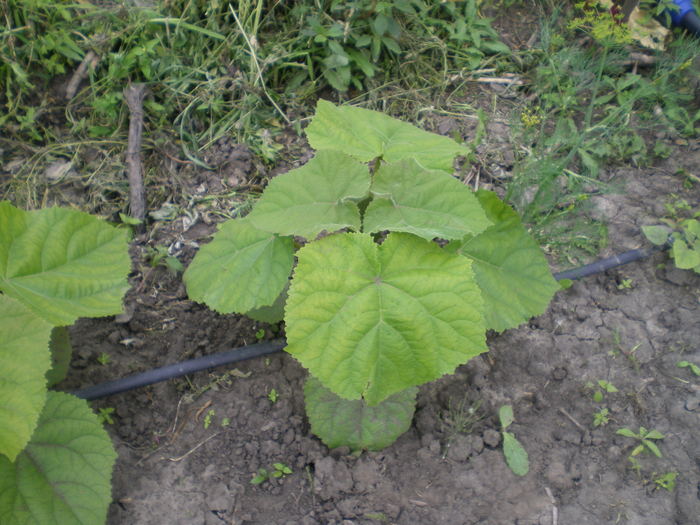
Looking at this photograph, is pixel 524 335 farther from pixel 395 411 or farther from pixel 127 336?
pixel 127 336

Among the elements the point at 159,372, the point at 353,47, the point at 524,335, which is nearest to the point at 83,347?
the point at 159,372

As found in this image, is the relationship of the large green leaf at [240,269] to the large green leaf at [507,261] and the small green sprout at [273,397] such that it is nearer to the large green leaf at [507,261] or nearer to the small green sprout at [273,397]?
the small green sprout at [273,397]

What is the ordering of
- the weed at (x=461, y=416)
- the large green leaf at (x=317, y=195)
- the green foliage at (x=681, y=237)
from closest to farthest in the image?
the large green leaf at (x=317, y=195) < the weed at (x=461, y=416) < the green foliage at (x=681, y=237)

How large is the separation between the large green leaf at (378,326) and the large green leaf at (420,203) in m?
0.14

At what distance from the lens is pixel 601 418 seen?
6.93 feet

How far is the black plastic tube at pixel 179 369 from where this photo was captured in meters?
2.04

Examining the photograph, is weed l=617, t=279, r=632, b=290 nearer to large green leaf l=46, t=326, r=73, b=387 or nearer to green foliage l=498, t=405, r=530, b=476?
green foliage l=498, t=405, r=530, b=476

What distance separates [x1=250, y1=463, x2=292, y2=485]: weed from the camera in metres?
1.92

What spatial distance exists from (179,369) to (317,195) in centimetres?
96

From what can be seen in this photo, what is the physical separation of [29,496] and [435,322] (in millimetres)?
1348

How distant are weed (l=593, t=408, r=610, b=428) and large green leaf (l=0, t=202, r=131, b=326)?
6.15 ft

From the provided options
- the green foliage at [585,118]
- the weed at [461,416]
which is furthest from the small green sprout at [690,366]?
the weed at [461,416]

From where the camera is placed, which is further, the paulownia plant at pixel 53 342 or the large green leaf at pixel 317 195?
the large green leaf at pixel 317 195

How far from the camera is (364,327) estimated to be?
1.58 meters
